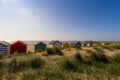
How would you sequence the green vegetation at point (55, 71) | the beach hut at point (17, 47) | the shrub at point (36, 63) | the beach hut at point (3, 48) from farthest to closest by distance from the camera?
the beach hut at point (17, 47), the beach hut at point (3, 48), the shrub at point (36, 63), the green vegetation at point (55, 71)

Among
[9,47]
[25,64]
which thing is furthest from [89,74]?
[9,47]

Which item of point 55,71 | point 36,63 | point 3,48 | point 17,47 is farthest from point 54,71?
point 17,47

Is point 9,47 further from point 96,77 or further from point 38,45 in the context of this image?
point 96,77

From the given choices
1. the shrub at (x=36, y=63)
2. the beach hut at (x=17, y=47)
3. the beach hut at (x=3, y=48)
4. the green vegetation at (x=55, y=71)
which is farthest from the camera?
the beach hut at (x=17, y=47)

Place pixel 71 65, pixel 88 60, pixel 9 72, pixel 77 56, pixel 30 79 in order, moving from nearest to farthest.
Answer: pixel 30 79 < pixel 9 72 < pixel 71 65 < pixel 88 60 < pixel 77 56

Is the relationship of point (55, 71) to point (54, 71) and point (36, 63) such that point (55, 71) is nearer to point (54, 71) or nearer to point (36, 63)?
point (54, 71)

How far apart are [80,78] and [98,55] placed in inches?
210

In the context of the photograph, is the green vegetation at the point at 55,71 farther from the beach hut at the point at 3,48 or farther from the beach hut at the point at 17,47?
the beach hut at the point at 17,47

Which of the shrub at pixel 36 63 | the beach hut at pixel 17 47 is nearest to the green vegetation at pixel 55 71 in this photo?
the shrub at pixel 36 63

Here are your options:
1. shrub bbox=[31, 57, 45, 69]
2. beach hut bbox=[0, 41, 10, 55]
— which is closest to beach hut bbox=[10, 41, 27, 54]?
beach hut bbox=[0, 41, 10, 55]

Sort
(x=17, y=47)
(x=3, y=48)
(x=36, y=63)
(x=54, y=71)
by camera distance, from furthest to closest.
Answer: (x=17, y=47)
(x=3, y=48)
(x=36, y=63)
(x=54, y=71)

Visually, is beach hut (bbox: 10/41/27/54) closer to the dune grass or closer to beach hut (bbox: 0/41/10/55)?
beach hut (bbox: 0/41/10/55)

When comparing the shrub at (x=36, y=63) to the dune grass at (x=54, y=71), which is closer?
the dune grass at (x=54, y=71)

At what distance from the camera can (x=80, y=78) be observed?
6.71 m
